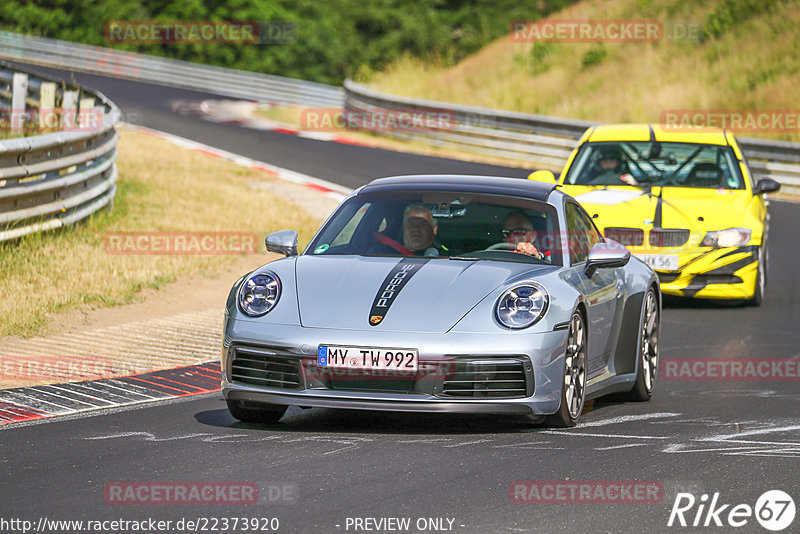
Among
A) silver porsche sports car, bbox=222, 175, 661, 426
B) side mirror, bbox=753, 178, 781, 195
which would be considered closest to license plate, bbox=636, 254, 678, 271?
side mirror, bbox=753, 178, 781, 195

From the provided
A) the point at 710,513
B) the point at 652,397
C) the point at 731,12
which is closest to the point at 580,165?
the point at 652,397

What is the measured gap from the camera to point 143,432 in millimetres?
7262

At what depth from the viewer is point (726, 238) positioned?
13133mm

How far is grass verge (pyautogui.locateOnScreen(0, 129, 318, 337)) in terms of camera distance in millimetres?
11922

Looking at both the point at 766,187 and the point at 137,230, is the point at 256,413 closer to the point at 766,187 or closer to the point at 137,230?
the point at 766,187

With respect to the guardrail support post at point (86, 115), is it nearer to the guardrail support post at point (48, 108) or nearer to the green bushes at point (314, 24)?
the guardrail support post at point (48, 108)

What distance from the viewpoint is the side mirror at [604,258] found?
7.92 meters

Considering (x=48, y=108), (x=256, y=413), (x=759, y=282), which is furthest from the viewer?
(x=48, y=108)

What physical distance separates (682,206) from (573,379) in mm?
6057

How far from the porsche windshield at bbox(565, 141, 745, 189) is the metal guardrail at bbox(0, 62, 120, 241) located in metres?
5.00

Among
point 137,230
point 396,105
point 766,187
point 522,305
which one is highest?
point 522,305

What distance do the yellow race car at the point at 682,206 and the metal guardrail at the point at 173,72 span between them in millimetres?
27684

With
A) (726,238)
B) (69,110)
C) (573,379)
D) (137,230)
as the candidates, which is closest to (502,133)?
(69,110)

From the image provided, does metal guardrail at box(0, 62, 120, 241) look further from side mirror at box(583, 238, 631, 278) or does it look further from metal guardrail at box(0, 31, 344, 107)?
Answer: metal guardrail at box(0, 31, 344, 107)
